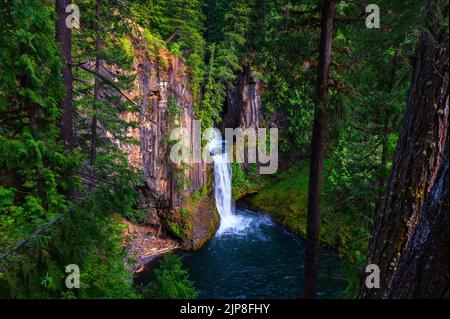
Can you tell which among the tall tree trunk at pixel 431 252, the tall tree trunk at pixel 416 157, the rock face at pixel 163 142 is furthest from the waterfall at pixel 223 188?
the tall tree trunk at pixel 431 252

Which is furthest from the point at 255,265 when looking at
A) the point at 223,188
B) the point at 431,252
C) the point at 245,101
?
the point at 431,252

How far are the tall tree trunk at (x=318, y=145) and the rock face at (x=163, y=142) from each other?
37.9 feet

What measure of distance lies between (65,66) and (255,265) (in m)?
14.5

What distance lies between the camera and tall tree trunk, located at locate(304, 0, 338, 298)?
7.05m

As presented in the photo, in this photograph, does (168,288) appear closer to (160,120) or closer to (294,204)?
(160,120)

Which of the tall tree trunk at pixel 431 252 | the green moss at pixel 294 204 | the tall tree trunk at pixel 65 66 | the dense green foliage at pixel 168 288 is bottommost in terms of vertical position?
the green moss at pixel 294 204

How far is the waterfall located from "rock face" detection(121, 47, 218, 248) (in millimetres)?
2111

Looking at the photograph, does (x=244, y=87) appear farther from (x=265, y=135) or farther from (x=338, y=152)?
(x=338, y=152)

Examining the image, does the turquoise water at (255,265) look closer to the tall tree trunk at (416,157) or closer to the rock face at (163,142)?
the rock face at (163,142)

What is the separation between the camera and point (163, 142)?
19.4 metres

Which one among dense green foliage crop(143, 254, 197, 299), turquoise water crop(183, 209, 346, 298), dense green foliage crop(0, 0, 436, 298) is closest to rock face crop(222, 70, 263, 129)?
turquoise water crop(183, 209, 346, 298)

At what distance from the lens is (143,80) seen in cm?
1770

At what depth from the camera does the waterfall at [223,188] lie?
2346cm
